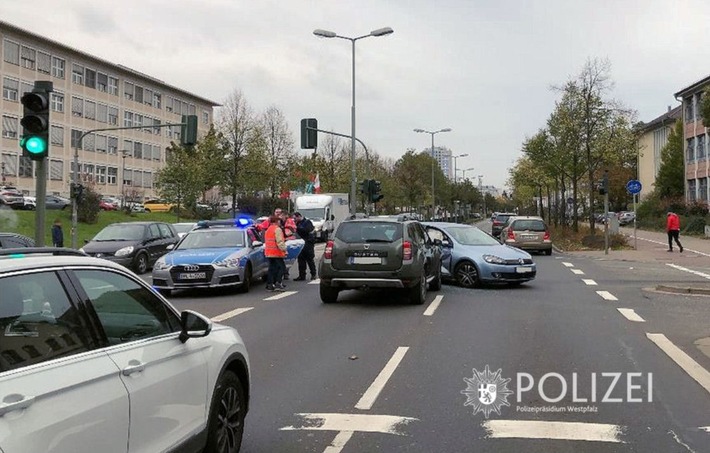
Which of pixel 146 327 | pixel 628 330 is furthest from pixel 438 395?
pixel 628 330

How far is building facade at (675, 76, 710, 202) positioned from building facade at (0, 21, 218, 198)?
4752cm

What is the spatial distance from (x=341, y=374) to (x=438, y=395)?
47.9 inches

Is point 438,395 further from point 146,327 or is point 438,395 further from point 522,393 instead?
point 146,327

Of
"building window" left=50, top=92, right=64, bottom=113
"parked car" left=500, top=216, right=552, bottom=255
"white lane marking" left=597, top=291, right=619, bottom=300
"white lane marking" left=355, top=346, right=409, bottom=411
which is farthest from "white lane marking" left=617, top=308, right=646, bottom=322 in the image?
"building window" left=50, top=92, right=64, bottom=113

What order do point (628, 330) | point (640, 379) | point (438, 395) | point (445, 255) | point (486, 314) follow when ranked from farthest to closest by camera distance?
1. point (445, 255)
2. point (486, 314)
3. point (628, 330)
4. point (640, 379)
5. point (438, 395)

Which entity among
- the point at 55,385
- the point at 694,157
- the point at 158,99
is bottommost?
the point at 55,385

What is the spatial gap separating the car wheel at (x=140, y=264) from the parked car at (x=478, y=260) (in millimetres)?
9034

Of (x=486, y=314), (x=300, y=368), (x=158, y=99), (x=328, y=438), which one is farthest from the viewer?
(x=158, y=99)

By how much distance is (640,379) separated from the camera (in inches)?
274

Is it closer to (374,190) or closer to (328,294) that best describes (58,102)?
(374,190)

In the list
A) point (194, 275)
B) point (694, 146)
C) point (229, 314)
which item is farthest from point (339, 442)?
point (694, 146)

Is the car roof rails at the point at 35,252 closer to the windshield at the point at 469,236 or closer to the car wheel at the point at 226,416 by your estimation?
the car wheel at the point at 226,416

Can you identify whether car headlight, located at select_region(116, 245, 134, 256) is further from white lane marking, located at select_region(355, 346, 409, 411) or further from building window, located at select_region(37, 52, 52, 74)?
building window, located at select_region(37, 52, 52, 74)

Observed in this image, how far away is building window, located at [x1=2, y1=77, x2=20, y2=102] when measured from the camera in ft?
217
